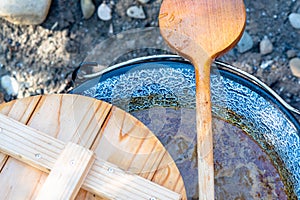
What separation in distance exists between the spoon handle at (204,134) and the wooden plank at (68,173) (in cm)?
19

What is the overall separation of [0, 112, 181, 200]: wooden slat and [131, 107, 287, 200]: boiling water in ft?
0.87

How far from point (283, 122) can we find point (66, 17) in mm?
787

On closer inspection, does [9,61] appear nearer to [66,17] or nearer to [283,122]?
[66,17]

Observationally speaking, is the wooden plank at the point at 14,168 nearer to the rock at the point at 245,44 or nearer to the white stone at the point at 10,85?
the white stone at the point at 10,85

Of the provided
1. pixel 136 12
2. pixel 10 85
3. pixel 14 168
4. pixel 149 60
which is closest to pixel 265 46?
pixel 136 12

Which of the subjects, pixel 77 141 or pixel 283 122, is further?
pixel 283 122

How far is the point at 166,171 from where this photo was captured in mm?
857

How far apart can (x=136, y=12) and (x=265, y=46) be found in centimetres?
41

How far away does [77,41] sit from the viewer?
1.51m

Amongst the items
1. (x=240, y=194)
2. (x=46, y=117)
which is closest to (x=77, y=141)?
(x=46, y=117)

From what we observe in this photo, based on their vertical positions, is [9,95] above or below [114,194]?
above

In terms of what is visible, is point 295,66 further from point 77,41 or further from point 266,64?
point 77,41

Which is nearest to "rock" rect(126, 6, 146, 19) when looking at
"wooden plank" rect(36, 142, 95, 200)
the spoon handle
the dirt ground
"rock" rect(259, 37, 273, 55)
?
the dirt ground

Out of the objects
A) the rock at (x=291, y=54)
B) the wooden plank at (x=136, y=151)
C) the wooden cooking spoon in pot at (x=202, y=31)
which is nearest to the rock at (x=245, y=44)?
the rock at (x=291, y=54)
